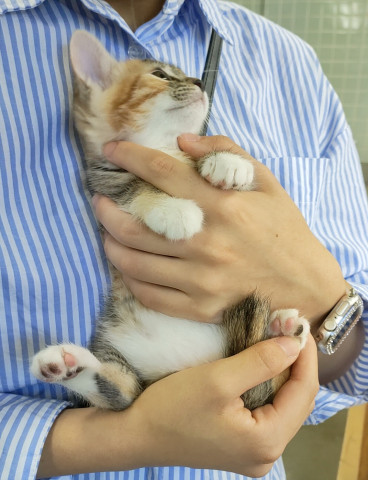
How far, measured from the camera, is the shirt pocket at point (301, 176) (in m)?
0.97

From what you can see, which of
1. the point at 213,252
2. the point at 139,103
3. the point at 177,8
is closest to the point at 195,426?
the point at 213,252

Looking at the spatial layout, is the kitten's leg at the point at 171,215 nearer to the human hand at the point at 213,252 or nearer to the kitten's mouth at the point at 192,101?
the human hand at the point at 213,252

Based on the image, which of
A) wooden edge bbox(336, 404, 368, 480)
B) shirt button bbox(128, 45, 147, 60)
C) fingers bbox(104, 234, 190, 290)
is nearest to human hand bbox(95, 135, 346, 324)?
fingers bbox(104, 234, 190, 290)

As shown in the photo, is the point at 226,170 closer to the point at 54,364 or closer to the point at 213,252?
the point at 213,252

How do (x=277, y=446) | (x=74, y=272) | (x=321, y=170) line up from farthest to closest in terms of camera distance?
(x=321, y=170)
(x=74, y=272)
(x=277, y=446)

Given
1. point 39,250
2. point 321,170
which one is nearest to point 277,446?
point 39,250

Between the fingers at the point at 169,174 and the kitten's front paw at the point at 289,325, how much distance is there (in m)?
0.24

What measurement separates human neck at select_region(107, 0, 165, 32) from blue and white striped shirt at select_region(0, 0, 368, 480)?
0.04 m

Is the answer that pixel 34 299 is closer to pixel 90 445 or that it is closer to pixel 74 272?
pixel 74 272

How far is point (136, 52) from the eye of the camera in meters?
0.91

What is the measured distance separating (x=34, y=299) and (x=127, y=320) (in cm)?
18

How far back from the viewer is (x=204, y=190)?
2.60ft

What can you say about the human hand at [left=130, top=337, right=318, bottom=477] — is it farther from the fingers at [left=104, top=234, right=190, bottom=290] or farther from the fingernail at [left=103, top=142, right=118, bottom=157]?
the fingernail at [left=103, top=142, right=118, bottom=157]

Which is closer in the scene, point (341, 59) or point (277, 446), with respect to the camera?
point (277, 446)
